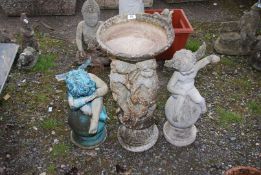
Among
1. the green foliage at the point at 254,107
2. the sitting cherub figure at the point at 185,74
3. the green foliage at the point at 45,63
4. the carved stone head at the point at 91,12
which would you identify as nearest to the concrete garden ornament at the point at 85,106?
the sitting cherub figure at the point at 185,74

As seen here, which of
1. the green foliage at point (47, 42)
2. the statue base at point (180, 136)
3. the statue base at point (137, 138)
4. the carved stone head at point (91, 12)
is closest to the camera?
the statue base at point (137, 138)

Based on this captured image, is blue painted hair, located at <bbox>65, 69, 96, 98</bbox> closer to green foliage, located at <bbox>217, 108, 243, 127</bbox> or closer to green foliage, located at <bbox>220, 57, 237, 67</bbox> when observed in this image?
green foliage, located at <bbox>217, 108, 243, 127</bbox>

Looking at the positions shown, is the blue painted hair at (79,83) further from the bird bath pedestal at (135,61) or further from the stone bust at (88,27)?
the stone bust at (88,27)

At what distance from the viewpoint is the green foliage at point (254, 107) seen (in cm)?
614

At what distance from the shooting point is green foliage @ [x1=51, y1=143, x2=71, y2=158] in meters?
5.55

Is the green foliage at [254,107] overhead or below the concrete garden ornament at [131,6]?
below

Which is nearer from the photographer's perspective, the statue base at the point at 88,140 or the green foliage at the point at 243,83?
the statue base at the point at 88,140

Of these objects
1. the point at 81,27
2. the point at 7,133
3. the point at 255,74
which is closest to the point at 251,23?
the point at 255,74

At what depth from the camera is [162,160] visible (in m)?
5.47

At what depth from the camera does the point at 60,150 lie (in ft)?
18.4

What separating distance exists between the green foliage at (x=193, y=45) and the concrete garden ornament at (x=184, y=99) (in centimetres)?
184

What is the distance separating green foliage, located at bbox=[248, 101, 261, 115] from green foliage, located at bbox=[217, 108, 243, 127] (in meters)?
0.26

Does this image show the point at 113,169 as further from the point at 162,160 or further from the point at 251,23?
the point at 251,23

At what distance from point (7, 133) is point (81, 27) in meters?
2.10
